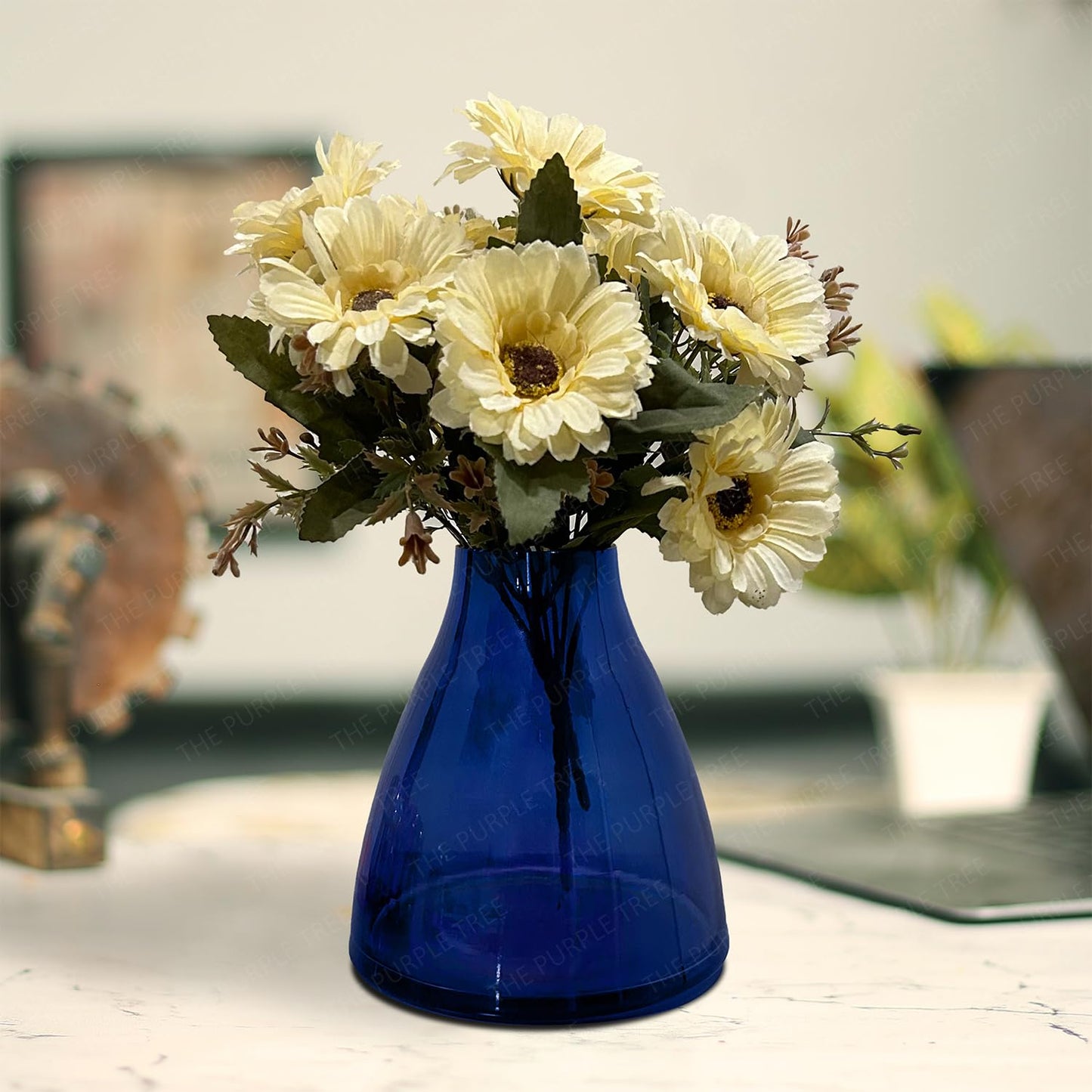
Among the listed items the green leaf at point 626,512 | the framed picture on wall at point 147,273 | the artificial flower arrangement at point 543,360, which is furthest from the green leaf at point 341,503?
the framed picture on wall at point 147,273

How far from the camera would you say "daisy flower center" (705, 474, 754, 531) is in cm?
64

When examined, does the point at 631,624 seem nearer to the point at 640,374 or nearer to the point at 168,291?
the point at 640,374

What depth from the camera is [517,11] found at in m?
3.93

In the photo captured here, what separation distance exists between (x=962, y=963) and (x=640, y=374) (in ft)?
1.43

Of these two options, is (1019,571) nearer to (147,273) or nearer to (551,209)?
(551,209)

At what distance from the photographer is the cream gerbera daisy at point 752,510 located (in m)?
0.63

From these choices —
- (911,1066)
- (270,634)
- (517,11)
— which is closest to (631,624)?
(911,1066)

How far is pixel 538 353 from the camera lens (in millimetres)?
605

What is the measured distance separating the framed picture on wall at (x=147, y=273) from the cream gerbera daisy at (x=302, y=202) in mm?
3266

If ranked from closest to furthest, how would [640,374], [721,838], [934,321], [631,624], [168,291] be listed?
[640,374] → [631,624] → [721,838] → [934,321] → [168,291]

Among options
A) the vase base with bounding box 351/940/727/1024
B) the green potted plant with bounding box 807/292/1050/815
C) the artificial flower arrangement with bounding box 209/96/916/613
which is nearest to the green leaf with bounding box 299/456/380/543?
the artificial flower arrangement with bounding box 209/96/916/613

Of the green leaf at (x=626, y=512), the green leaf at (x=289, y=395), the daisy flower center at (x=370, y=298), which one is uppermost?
the daisy flower center at (x=370, y=298)

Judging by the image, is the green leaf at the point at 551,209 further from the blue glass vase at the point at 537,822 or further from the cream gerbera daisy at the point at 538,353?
the blue glass vase at the point at 537,822

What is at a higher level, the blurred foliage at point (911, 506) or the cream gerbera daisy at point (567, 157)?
the cream gerbera daisy at point (567, 157)
